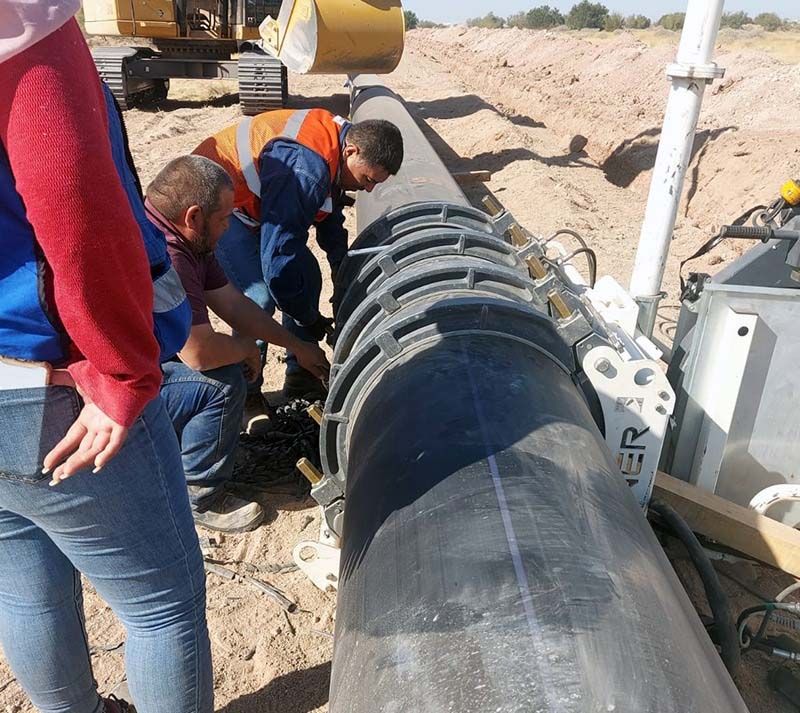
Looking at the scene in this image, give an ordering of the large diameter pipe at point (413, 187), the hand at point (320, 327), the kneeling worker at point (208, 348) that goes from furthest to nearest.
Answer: the hand at point (320, 327) < the large diameter pipe at point (413, 187) < the kneeling worker at point (208, 348)

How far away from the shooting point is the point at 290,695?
238 centimetres

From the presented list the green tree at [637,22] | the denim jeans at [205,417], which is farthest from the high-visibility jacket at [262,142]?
the green tree at [637,22]

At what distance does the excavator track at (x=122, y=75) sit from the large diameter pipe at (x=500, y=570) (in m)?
11.3

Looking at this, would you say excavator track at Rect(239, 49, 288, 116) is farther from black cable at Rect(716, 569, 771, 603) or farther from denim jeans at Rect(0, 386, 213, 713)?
denim jeans at Rect(0, 386, 213, 713)

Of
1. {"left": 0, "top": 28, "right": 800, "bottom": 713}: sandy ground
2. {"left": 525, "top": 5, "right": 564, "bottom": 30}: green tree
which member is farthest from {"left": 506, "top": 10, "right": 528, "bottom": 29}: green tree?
{"left": 0, "top": 28, "right": 800, "bottom": 713}: sandy ground

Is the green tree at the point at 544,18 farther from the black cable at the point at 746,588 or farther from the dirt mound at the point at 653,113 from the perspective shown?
the black cable at the point at 746,588

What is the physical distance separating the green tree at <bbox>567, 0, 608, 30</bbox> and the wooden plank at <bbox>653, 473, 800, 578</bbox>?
5806cm

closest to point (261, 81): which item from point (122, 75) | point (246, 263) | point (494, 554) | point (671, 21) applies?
point (122, 75)

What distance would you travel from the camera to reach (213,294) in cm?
299

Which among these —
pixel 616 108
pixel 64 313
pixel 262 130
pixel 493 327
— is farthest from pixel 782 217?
pixel 616 108

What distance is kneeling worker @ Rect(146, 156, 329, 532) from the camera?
2.70 meters

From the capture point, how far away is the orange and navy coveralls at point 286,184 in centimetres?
331

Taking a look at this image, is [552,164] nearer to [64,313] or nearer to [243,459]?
[243,459]

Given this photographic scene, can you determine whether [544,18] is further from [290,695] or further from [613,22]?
[290,695]
